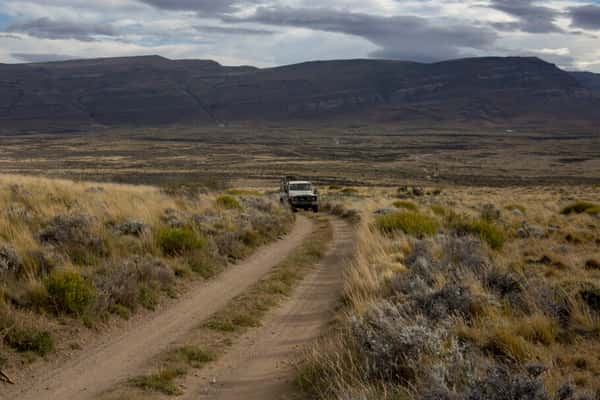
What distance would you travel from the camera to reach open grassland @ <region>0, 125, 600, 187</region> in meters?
67.8

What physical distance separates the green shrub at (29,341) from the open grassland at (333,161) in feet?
119

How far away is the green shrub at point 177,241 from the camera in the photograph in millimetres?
12406

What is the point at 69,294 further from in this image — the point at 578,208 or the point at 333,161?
the point at 333,161

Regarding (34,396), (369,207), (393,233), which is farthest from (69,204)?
(369,207)

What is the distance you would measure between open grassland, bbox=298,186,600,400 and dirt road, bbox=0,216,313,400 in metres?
2.15

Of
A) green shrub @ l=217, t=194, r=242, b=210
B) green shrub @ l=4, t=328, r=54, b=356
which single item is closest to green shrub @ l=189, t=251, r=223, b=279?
green shrub @ l=4, t=328, r=54, b=356

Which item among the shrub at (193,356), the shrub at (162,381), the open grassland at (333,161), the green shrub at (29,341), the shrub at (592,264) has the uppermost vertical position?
A: the green shrub at (29,341)

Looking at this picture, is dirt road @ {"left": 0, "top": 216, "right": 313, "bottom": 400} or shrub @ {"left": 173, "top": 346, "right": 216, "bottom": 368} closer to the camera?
dirt road @ {"left": 0, "top": 216, "right": 313, "bottom": 400}

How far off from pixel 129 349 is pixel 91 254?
12.2 ft

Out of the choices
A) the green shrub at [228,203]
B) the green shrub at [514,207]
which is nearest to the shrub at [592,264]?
the green shrub at [228,203]

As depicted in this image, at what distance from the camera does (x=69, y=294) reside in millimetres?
8281

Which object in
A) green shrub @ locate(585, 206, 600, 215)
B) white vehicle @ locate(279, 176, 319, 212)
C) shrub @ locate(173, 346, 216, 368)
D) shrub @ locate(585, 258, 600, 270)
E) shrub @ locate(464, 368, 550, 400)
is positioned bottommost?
white vehicle @ locate(279, 176, 319, 212)

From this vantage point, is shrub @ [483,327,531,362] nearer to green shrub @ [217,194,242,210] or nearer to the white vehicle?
green shrub @ [217,194,242,210]

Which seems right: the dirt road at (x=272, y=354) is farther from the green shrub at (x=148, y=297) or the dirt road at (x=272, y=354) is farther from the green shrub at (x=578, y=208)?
the green shrub at (x=578, y=208)
